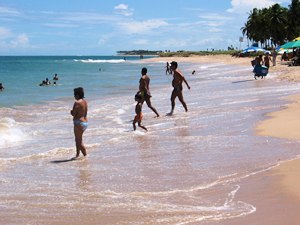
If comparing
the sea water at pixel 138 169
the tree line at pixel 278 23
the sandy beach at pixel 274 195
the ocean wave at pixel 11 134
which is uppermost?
the tree line at pixel 278 23

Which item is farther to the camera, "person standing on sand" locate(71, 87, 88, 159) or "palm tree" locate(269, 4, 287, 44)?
"palm tree" locate(269, 4, 287, 44)

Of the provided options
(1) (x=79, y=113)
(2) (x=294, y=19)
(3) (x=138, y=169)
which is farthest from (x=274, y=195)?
(2) (x=294, y=19)

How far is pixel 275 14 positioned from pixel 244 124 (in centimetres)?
7527

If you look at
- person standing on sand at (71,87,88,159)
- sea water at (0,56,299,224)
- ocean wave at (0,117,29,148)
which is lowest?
ocean wave at (0,117,29,148)

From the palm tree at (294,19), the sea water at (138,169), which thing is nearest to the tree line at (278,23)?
the palm tree at (294,19)

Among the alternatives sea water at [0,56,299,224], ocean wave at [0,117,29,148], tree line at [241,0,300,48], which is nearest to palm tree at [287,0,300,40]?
tree line at [241,0,300,48]

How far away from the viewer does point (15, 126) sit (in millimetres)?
13016

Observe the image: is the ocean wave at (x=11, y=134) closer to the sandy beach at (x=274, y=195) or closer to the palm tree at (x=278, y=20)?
the sandy beach at (x=274, y=195)

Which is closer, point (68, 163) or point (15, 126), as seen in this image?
point (68, 163)

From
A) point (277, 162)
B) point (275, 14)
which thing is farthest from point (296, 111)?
point (275, 14)

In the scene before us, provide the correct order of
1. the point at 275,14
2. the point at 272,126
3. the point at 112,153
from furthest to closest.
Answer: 1. the point at 275,14
2. the point at 272,126
3. the point at 112,153

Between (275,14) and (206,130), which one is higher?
(275,14)

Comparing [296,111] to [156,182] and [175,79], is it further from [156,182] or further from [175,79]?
[156,182]

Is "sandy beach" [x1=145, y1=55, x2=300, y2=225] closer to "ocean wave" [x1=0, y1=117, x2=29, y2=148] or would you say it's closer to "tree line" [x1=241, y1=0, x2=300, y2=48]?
"ocean wave" [x1=0, y1=117, x2=29, y2=148]
